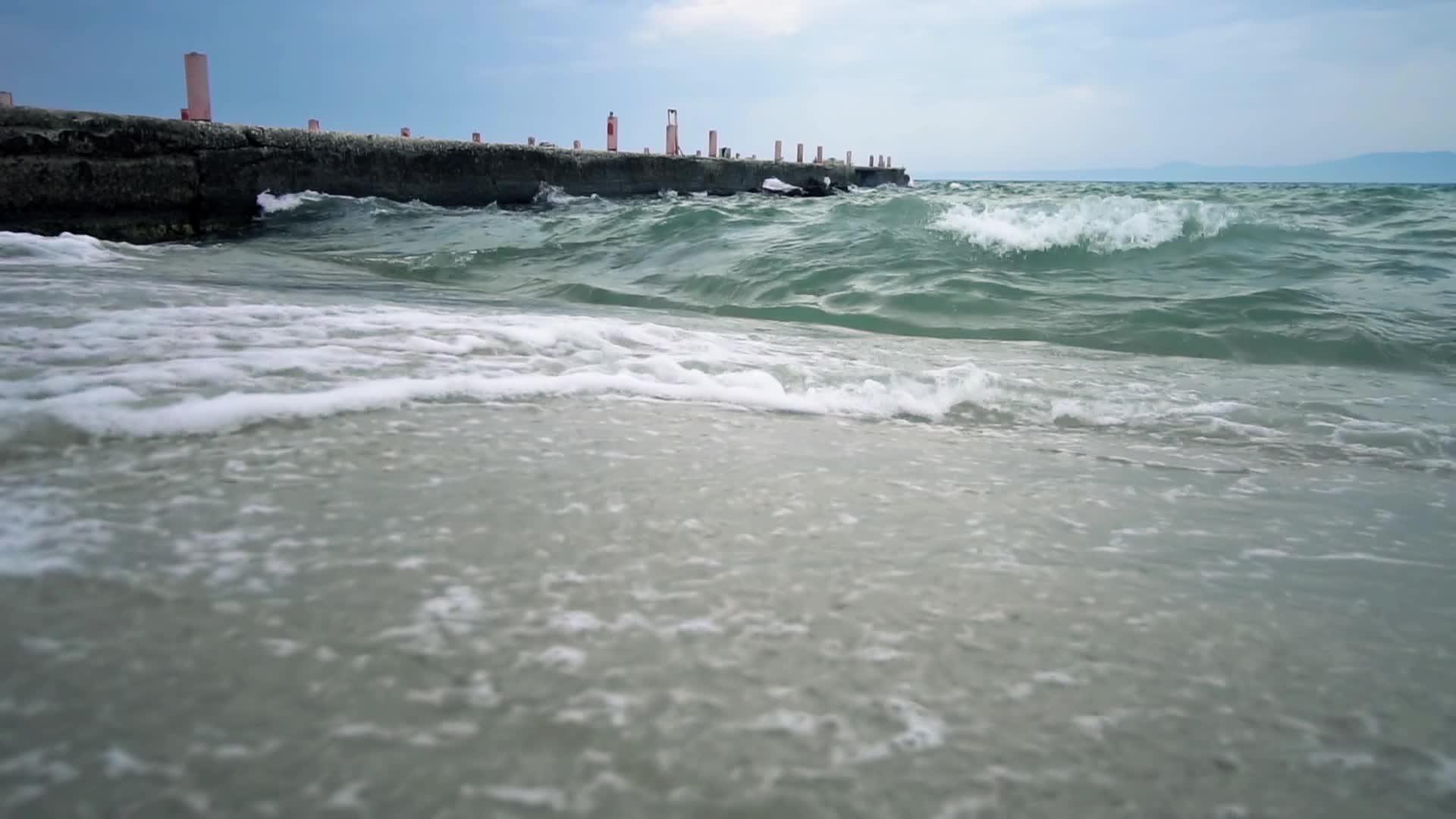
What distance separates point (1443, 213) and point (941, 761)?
40.7 ft

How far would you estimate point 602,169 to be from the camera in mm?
13625

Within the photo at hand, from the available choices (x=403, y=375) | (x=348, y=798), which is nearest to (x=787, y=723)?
(x=348, y=798)

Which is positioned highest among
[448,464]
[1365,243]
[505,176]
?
[505,176]

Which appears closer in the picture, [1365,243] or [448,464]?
[448,464]

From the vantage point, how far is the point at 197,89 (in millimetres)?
7918

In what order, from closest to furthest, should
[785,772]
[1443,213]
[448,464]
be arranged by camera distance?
[785,772] → [448,464] → [1443,213]

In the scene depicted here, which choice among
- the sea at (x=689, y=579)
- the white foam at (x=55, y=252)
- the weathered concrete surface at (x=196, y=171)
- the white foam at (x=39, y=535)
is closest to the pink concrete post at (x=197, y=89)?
the weathered concrete surface at (x=196, y=171)

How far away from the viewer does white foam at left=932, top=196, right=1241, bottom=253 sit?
20.1 feet

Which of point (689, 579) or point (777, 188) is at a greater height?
point (777, 188)

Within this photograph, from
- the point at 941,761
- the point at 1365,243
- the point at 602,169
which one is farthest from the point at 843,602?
the point at 602,169

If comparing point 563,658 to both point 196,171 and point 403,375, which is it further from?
point 196,171

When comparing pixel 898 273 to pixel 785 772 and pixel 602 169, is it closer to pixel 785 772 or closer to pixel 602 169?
pixel 785 772

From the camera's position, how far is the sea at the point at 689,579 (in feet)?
2.48

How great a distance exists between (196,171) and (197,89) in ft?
3.82
